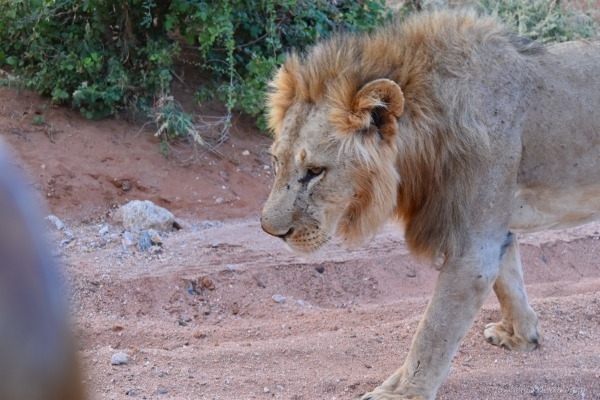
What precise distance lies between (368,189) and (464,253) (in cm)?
52

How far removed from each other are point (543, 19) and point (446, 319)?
26.9 ft

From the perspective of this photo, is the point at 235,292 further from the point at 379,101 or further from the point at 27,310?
the point at 27,310

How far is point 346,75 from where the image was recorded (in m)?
3.85

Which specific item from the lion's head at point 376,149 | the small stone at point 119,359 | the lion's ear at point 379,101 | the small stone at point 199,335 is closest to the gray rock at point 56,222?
the small stone at point 199,335

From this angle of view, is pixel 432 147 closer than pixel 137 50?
Yes

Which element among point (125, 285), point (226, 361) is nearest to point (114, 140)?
point (125, 285)

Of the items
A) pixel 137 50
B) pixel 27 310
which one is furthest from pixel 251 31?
pixel 27 310

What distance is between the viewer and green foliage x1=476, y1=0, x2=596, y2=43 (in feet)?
34.9

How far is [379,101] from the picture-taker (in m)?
3.70

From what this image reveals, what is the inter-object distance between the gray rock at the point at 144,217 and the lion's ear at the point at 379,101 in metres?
3.08

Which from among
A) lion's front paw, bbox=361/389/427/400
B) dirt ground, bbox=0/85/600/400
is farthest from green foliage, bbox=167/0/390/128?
lion's front paw, bbox=361/389/427/400

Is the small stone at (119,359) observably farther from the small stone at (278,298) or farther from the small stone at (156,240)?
the small stone at (156,240)

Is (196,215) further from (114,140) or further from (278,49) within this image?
(278,49)

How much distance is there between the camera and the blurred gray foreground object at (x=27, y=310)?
0.83 m
